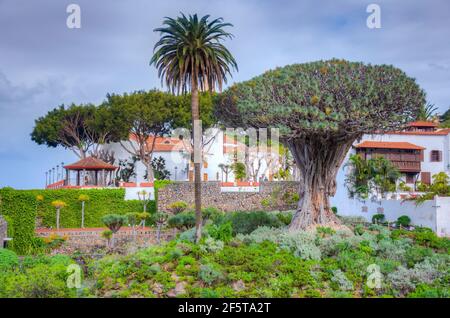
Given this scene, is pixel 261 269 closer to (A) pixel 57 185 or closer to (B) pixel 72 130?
(A) pixel 57 185

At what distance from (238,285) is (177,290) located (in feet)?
6.61

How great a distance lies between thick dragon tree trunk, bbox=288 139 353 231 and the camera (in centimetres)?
2458

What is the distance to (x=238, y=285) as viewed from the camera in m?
17.9

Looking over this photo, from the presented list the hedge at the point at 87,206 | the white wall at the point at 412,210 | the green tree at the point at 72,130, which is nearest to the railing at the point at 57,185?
the green tree at the point at 72,130

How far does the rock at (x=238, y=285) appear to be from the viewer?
17747 millimetres

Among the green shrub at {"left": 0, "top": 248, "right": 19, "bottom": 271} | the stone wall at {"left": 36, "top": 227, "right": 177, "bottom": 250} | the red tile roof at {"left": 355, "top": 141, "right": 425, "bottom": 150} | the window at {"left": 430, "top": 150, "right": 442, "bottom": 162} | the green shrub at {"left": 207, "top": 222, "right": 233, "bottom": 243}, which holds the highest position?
the red tile roof at {"left": 355, "top": 141, "right": 425, "bottom": 150}

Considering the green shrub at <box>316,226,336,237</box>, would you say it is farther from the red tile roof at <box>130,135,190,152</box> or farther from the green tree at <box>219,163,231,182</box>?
the green tree at <box>219,163,231,182</box>

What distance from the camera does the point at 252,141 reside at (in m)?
55.6

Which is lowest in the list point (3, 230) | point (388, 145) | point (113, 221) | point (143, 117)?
point (3, 230)

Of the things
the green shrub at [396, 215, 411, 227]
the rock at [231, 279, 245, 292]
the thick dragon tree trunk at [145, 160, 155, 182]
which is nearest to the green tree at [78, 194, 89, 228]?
the thick dragon tree trunk at [145, 160, 155, 182]

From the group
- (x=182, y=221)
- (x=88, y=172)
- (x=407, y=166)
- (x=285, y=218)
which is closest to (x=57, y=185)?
(x=88, y=172)

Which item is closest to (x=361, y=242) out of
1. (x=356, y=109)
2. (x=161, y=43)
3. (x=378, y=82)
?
(x=356, y=109)

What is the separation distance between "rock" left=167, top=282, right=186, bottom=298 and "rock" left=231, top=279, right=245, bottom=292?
1631 mm
